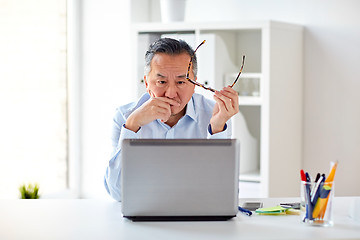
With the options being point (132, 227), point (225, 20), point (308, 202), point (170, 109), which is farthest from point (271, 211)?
point (225, 20)

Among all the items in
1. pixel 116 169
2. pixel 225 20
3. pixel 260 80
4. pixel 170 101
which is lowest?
pixel 116 169

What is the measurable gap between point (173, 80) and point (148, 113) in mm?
284

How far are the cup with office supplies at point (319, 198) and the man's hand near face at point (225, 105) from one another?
0.50m

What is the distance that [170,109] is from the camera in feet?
8.47

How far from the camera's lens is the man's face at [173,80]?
8.72 ft

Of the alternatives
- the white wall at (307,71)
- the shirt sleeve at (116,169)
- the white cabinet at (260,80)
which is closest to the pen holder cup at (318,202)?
the shirt sleeve at (116,169)

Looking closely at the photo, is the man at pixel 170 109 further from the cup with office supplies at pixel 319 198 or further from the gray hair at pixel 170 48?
the cup with office supplies at pixel 319 198

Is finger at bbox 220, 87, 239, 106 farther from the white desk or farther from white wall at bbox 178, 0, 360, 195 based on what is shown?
white wall at bbox 178, 0, 360, 195

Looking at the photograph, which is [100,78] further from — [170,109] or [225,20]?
[170,109]

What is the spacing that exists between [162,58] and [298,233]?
3.58 ft

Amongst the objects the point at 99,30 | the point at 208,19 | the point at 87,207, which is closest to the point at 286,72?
the point at 208,19

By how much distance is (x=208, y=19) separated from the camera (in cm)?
524

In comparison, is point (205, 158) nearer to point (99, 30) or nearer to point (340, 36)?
point (340, 36)

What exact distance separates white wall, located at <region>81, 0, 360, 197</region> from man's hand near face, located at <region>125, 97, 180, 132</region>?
2.47 m
